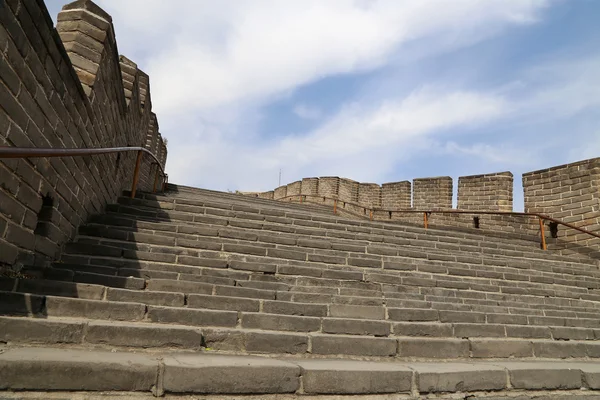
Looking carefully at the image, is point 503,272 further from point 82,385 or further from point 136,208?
point 82,385

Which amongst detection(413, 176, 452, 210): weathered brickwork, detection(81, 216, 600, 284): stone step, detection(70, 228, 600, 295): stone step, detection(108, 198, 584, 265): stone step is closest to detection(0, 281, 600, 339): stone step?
detection(70, 228, 600, 295): stone step

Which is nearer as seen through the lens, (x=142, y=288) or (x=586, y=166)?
(x=142, y=288)

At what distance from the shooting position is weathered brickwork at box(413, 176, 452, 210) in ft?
47.1

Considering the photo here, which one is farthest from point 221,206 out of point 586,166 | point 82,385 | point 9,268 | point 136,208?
point 586,166

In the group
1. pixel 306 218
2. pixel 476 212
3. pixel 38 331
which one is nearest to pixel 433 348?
pixel 38 331

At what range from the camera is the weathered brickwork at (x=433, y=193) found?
14359 mm

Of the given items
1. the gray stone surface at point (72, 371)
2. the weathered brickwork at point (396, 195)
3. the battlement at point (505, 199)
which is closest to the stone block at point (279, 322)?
the gray stone surface at point (72, 371)

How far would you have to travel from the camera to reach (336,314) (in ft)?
13.3

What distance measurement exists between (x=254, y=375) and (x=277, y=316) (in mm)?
1093

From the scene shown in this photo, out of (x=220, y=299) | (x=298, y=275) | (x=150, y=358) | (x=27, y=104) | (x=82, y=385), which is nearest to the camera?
(x=82, y=385)

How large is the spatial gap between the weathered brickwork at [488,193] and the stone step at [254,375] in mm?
10182

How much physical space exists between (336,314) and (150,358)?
2.05 metres

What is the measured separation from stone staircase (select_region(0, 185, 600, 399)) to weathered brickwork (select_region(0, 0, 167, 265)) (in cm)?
34

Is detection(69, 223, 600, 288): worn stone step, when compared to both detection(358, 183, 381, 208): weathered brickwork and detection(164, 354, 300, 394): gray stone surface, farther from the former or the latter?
detection(358, 183, 381, 208): weathered brickwork
